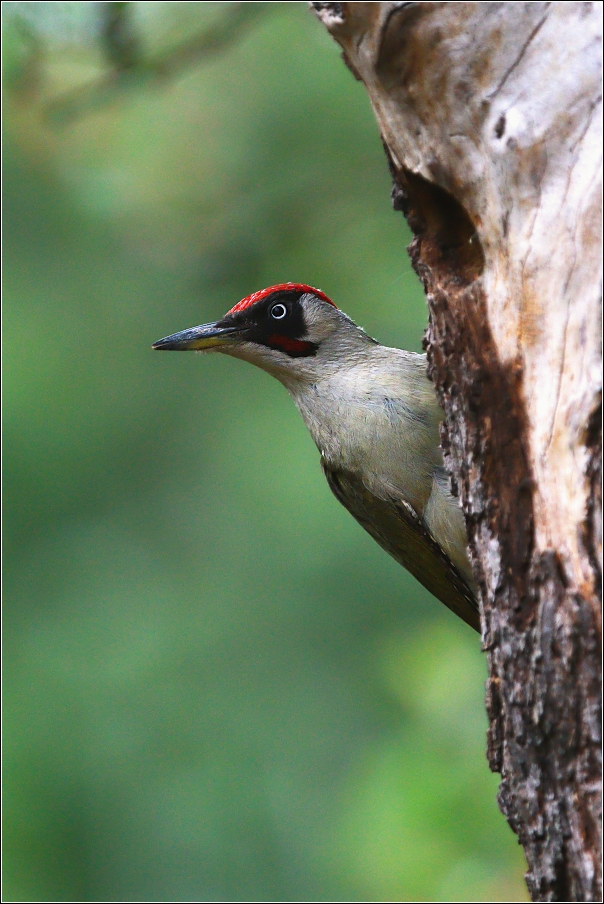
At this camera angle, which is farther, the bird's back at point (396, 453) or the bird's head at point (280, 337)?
the bird's head at point (280, 337)

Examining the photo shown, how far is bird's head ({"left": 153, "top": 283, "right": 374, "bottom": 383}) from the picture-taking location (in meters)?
4.39

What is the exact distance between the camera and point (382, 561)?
7621 millimetres

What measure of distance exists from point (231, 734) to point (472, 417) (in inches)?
224

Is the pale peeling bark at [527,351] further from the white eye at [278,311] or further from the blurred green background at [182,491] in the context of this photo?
the blurred green background at [182,491]

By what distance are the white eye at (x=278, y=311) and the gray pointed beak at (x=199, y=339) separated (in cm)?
17

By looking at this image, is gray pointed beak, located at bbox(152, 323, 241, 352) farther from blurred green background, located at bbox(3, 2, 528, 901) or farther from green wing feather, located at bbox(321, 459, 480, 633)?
blurred green background, located at bbox(3, 2, 528, 901)

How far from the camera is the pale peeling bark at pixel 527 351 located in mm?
2260

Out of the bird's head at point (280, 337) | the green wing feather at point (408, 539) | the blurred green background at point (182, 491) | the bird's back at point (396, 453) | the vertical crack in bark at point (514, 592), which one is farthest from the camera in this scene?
the blurred green background at point (182, 491)

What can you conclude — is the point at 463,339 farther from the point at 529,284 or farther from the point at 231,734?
the point at 231,734

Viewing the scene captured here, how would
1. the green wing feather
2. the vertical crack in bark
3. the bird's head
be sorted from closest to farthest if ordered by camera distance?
the vertical crack in bark < the green wing feather < the bird's head

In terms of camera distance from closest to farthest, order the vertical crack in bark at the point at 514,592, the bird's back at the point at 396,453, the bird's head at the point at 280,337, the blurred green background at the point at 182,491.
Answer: the vertical crack in bark at the point at 514,592 → the bird's back at the point at 396,453 → the bird's head at the point at 280,337 → the blurred green background at the point at 182,491

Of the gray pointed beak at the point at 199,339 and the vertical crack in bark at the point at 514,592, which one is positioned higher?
the gray pointed beak at the point at 199,339

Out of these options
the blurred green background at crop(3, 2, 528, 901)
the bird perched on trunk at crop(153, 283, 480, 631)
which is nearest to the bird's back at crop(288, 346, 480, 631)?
the bird perched on trunk at crop(153, 283, 480, 631)

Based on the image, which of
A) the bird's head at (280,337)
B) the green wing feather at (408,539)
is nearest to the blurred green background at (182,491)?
the green wing feather at (408,539)
